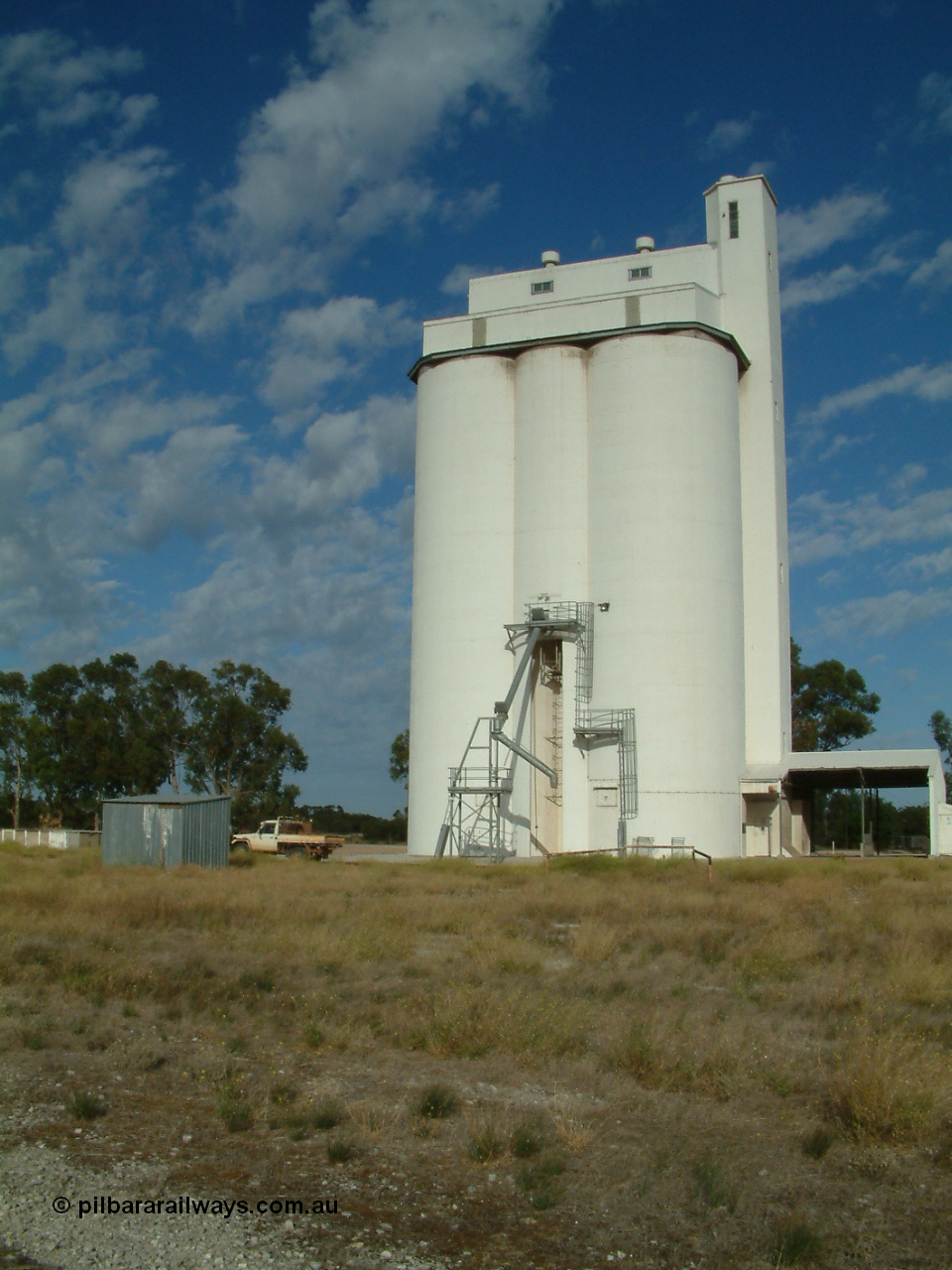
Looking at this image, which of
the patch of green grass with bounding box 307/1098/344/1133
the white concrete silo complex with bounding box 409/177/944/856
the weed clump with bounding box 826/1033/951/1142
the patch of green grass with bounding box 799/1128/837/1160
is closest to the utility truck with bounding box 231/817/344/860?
the white concrete silo complex with bounding box 409/177/944/856

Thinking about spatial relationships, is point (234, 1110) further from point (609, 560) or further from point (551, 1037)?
point (609, 560)

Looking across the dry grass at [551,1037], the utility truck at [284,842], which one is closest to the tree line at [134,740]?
the utility truck at [284,842]

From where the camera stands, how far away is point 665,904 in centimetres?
2266

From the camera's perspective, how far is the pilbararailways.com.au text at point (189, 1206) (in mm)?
6566

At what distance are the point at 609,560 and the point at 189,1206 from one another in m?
37.0

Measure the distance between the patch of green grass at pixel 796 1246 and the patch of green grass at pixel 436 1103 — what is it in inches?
119

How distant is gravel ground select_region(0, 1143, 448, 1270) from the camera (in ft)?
19.5

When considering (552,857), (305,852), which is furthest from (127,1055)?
(305,852)

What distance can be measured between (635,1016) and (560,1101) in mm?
3114

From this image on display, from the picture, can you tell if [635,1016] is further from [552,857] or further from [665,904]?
[552,857]

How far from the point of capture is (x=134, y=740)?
78938 mm

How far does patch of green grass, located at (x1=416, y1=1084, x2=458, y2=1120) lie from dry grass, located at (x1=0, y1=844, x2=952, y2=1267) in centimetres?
5

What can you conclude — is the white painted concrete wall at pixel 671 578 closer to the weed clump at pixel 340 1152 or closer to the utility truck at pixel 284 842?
the utility truck at pixel 284 842

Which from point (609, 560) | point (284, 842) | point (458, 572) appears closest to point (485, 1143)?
point (609, 560)
